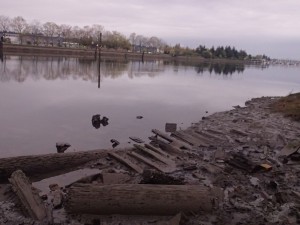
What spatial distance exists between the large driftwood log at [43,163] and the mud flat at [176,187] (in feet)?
0.29

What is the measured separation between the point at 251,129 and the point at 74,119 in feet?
31.9

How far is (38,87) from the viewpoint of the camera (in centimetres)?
3284

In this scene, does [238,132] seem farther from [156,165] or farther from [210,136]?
[156,165]

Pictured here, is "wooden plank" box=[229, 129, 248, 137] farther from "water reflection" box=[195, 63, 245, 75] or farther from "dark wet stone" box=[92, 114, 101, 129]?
"water reflection" box=[195, 63, 245, 75]

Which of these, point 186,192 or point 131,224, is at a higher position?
point 186,192

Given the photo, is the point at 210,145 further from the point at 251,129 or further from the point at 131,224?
the point at 131,224

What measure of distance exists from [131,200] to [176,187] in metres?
1.09

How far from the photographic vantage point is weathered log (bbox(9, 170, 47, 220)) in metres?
7.74

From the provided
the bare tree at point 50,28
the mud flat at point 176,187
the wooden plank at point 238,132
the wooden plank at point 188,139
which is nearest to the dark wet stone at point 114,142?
the mud flat at point 176,187

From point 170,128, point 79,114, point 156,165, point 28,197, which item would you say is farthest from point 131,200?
point 79,114

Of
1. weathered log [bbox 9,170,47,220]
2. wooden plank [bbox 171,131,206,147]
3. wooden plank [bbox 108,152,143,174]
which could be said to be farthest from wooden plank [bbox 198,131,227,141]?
weathered log [bbox 9,170,47,220]

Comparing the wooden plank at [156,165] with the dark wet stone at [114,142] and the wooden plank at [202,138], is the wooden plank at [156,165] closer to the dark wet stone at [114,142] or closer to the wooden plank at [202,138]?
the dark wet stone at [114,142]

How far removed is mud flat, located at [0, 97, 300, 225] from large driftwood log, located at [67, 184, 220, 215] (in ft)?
0.07

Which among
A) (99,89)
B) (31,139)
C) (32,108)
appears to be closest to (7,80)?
(99,89)
